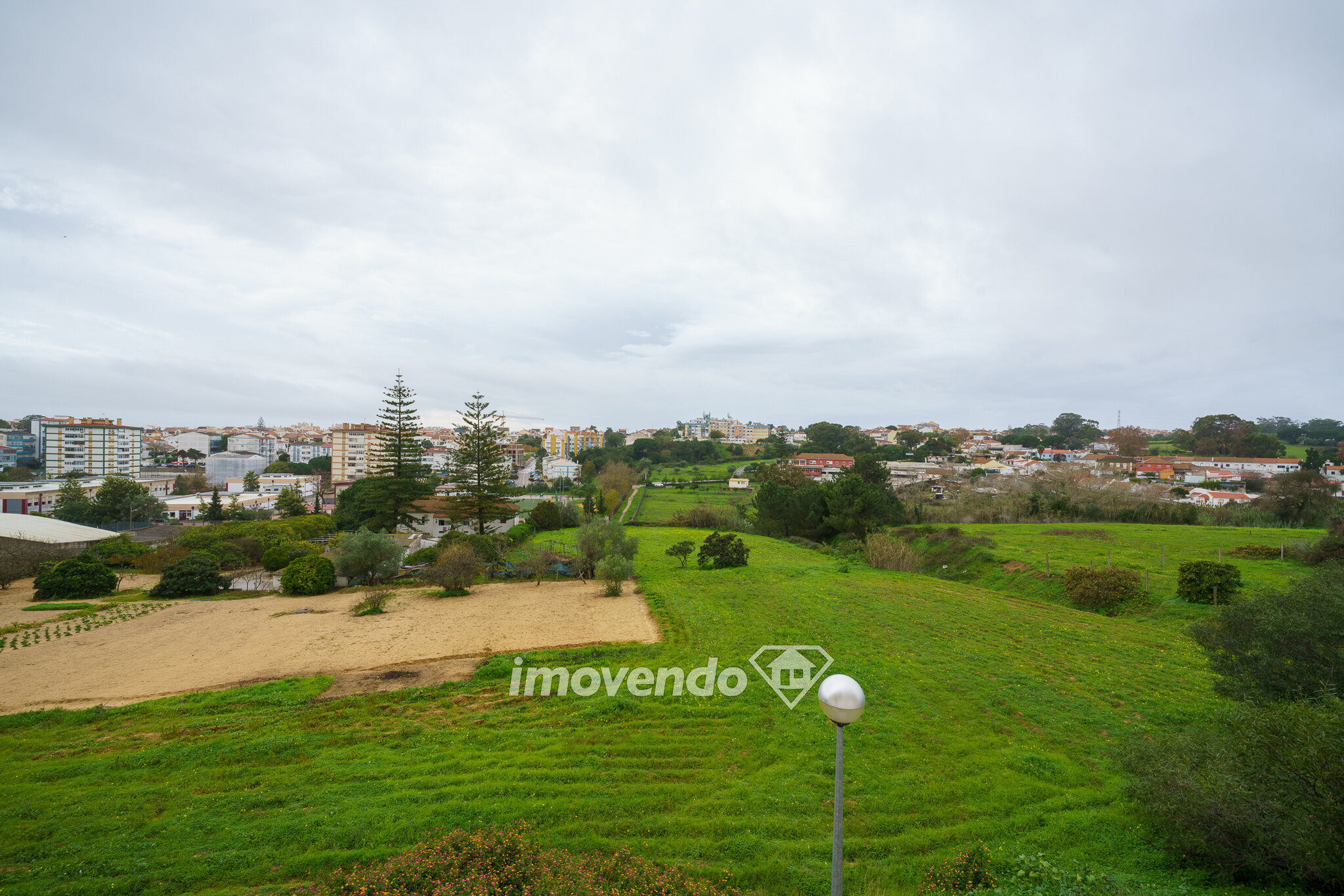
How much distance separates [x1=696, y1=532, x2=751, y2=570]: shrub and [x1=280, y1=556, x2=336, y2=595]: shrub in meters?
10.6

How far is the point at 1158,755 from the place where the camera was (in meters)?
4.10

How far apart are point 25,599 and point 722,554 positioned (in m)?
18.0

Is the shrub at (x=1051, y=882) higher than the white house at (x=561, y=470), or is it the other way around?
the white house at (x=561, y=470)

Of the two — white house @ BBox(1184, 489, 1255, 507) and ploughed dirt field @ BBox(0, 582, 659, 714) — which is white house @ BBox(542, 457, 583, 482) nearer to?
ploughed dirt field @ BBox(0, 582, 659, 714)

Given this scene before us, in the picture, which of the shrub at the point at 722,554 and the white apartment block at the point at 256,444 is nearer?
the shrub at the point at 722,554

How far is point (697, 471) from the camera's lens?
5603cm

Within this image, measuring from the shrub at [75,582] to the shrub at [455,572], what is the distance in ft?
26.9

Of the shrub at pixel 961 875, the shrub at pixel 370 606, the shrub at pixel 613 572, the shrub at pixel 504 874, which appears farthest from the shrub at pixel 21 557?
the shrub at pixel 961 875

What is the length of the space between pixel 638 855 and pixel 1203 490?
38.4 metres

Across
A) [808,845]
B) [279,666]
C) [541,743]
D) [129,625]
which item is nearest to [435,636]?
[279,666]

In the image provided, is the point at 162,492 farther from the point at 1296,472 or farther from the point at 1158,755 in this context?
the point at 1296,472

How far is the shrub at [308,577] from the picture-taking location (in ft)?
45.5

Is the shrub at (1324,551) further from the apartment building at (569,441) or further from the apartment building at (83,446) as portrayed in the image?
the apartment building at (83,446)

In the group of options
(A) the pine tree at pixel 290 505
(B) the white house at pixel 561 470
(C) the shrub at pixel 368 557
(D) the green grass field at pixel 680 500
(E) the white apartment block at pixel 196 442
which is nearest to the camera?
(C) the shrub at pixel 368 557
